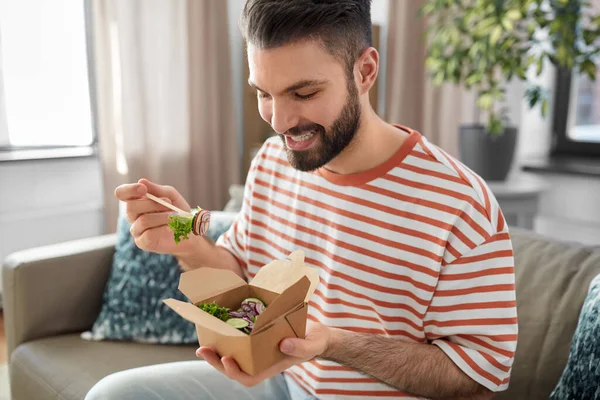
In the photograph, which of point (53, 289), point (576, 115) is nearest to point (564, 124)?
point (576, 115)

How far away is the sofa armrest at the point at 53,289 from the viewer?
64.1 inches

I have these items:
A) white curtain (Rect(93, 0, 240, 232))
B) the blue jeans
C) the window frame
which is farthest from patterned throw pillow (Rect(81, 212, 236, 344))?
the window frame

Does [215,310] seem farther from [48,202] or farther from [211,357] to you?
[48,202]

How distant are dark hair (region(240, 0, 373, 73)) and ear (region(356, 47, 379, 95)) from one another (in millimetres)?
16

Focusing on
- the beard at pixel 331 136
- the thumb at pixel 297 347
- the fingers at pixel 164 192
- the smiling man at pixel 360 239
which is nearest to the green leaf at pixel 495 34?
the smiling man at pixel 360 239

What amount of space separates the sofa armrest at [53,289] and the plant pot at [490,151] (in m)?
1.79

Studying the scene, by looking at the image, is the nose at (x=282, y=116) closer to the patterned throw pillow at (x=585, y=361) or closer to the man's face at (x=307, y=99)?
the man's face at (x=307, y=99)

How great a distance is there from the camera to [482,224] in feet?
3.12

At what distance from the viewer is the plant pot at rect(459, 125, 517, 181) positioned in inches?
107

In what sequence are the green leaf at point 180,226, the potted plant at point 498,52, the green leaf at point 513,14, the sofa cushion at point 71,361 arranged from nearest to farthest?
1. the green leaf at point 180,226
2. the sofa cushion at point 71,361
3. the green leaf at point 513,14
4. the potted plant at point 498,52

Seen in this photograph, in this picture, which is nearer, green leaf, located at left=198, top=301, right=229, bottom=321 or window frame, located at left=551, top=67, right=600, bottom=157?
green leaf, located at left=198, top=301, right=229, bottom=321

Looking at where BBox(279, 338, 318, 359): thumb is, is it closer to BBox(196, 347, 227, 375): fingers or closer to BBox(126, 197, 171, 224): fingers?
BBox(196, 347, 227, 375): fingers

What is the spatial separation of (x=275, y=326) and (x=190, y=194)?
236 centimetres

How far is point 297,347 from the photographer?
0.77m
